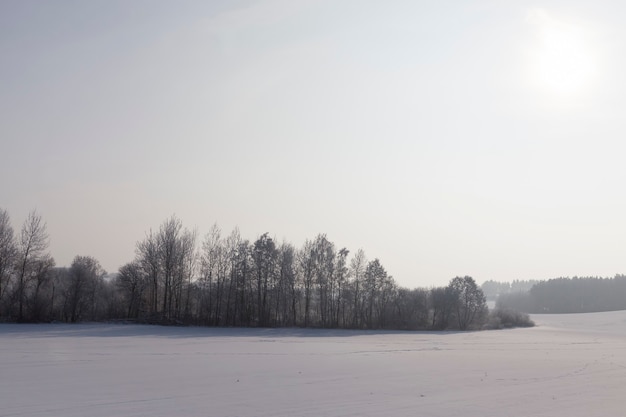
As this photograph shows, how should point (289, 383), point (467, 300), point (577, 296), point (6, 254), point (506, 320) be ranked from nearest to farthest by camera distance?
1. point (289, 383)
2. point (6, 254)
3. point (467, 300)
4. point (506, 320)
5. point (577, 296)

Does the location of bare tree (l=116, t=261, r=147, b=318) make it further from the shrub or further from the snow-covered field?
the shrub

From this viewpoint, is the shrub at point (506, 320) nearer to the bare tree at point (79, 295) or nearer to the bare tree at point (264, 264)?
the bare tree at point (264, 264)

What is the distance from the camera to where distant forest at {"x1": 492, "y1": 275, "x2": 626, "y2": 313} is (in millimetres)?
148625

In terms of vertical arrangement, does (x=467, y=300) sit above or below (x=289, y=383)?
above

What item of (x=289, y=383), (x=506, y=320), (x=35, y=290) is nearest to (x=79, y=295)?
(x=35, y=290)

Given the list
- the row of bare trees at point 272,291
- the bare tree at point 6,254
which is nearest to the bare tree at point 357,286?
the row of bare trees at point 272,291

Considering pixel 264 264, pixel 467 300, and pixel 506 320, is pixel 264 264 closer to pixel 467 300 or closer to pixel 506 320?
pixel 467 300

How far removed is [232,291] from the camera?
7350cm

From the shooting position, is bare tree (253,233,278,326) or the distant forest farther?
the distant forest

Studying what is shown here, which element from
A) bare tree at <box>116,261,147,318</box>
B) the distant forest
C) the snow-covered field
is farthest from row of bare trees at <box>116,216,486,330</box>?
the distant forest

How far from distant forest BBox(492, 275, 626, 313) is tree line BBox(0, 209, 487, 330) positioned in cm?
7560

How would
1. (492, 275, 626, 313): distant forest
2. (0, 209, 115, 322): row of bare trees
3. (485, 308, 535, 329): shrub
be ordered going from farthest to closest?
(492, 275, 626, 313): distant forest < (485, 308, 535, 329): shrub < (0, 209, 115, 322): row of bare trees

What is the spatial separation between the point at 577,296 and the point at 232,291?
119236 mm

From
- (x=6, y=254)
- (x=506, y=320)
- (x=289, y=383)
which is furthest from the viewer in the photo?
(x=506, y=320)
